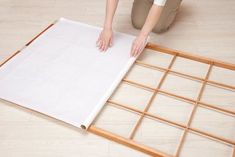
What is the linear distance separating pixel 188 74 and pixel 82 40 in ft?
2.38

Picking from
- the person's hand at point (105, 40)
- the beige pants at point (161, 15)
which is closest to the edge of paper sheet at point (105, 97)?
the person's hand at point (105, 40)

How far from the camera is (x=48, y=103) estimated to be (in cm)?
148

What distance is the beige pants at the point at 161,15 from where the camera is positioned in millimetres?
1968

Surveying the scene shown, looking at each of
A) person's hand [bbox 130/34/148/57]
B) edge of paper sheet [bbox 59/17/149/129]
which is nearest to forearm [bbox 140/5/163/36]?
person's hand [bbox 130/34/148/57]

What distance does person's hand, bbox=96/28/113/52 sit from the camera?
177 cm

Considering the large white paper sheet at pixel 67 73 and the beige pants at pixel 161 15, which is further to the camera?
the beige pants at pixel 161 15

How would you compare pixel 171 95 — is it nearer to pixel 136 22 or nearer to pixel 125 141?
pixel 125 141

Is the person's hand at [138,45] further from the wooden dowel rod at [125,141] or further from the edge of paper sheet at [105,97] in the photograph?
the wooden dowel rod at [125,141]

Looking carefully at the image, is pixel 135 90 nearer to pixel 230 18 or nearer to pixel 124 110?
pixel 124 110

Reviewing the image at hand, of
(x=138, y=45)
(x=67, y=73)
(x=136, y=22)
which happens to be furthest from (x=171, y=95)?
(x=136, y=22)

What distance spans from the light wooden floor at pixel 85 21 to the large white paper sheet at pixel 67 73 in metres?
0.08

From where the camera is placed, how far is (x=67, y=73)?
5.47ft

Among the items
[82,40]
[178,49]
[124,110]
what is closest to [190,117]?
[124,110]

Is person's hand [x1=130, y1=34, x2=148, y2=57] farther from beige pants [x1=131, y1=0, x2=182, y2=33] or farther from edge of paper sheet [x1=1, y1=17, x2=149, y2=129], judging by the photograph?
beige pants [x1=131, y1=0, x2=182, y2=33]
